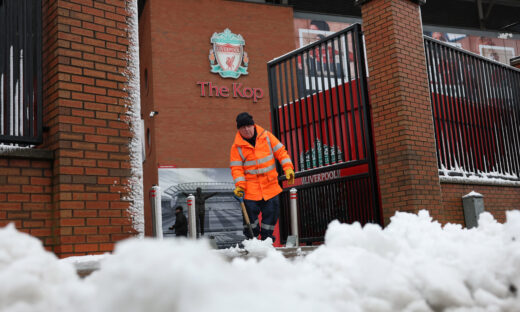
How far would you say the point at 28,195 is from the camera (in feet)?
13.7

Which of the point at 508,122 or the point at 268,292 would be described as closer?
the point at 268,292

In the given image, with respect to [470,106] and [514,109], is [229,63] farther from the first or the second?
[470,106]

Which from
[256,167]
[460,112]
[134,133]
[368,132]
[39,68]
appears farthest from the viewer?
[460,112]

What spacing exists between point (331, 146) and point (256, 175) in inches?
83.7

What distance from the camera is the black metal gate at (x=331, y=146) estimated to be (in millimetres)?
7703

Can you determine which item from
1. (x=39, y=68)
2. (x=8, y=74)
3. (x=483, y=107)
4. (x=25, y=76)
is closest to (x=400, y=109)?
(x=483, y=107)

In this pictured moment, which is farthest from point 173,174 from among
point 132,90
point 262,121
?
point 132,90

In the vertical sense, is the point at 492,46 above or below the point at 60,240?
above

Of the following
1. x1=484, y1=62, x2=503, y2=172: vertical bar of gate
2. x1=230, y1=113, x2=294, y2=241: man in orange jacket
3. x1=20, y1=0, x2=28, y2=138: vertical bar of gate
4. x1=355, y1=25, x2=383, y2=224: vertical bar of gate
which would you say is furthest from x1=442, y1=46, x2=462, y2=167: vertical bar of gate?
x1=20, y1=0, x2=28, y2=138: vertical bar of gate

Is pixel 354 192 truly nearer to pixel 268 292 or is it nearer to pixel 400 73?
pixel 400 73

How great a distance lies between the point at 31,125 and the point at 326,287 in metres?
3.46

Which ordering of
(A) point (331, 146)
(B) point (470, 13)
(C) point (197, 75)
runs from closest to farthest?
(A) point (331, 146) → (C) point (197, 75) → (B) point (470, 13)

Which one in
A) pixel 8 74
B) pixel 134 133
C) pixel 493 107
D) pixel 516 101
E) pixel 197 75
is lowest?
pixel 134 133

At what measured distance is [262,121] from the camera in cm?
1922
